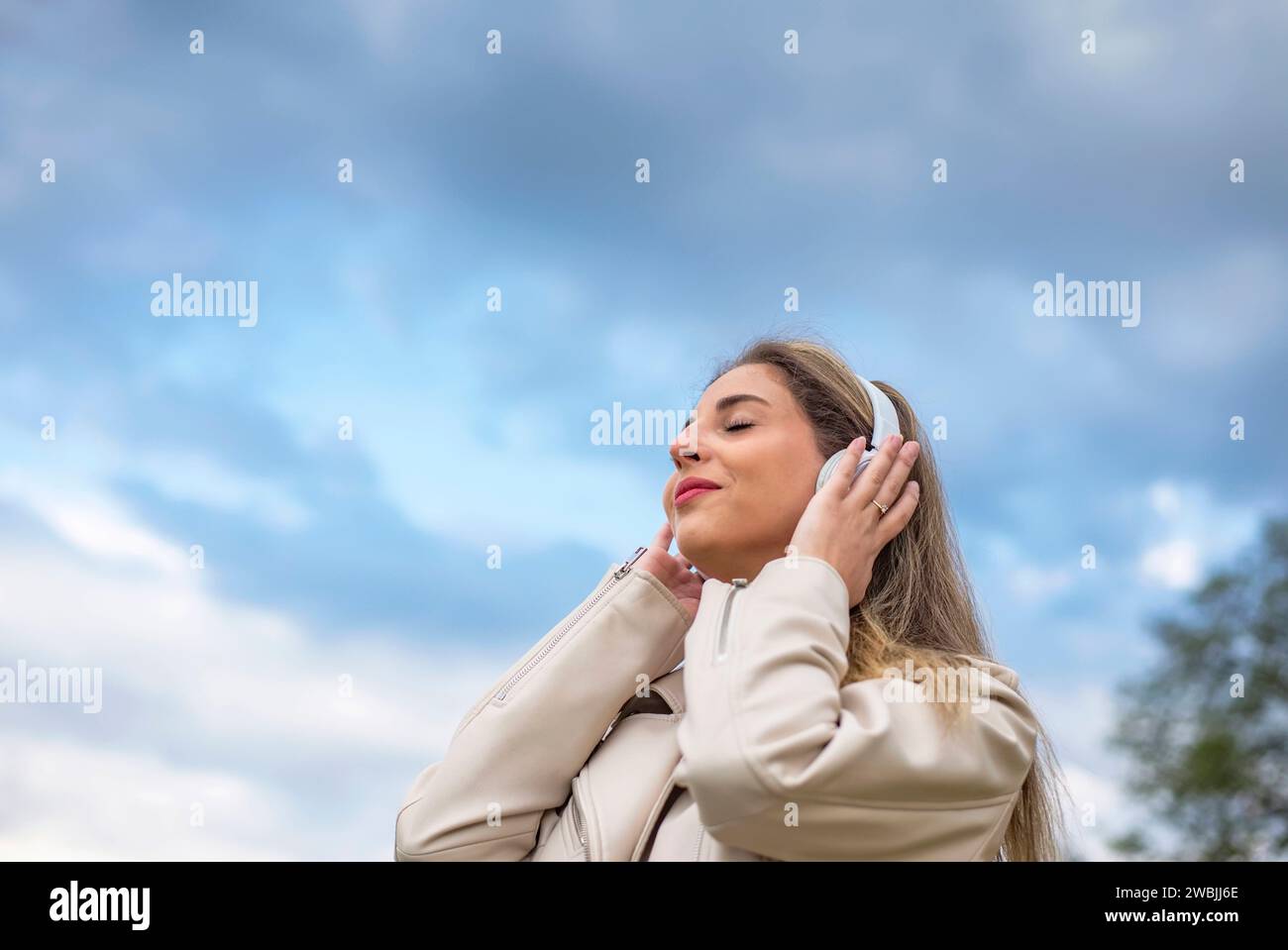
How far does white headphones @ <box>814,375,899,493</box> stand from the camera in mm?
Result: 3654

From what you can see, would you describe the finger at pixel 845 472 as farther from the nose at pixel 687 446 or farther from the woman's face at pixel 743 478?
the nose at pixel 687 446

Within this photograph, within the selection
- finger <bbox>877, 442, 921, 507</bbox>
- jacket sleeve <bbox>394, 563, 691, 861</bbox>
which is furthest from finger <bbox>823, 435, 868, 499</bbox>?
jacket sleeve <bbox>394, 563, 691, 861</bbox>

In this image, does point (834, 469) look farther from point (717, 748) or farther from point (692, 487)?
point (717, 748)

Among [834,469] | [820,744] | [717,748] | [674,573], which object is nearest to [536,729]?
[674,573]

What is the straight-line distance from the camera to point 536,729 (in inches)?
140

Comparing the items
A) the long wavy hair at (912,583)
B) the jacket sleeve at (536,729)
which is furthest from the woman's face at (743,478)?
the jacket sleeve at (536,729)

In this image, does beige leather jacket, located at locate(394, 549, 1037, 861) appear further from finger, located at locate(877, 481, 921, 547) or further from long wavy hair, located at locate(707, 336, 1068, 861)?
finger, located at locate(877, 481, 921, 547)

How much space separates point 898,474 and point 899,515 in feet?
0.46

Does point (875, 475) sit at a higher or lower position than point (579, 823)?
higher

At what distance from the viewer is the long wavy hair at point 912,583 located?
3623 mm

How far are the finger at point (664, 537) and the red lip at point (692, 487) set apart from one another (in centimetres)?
28
